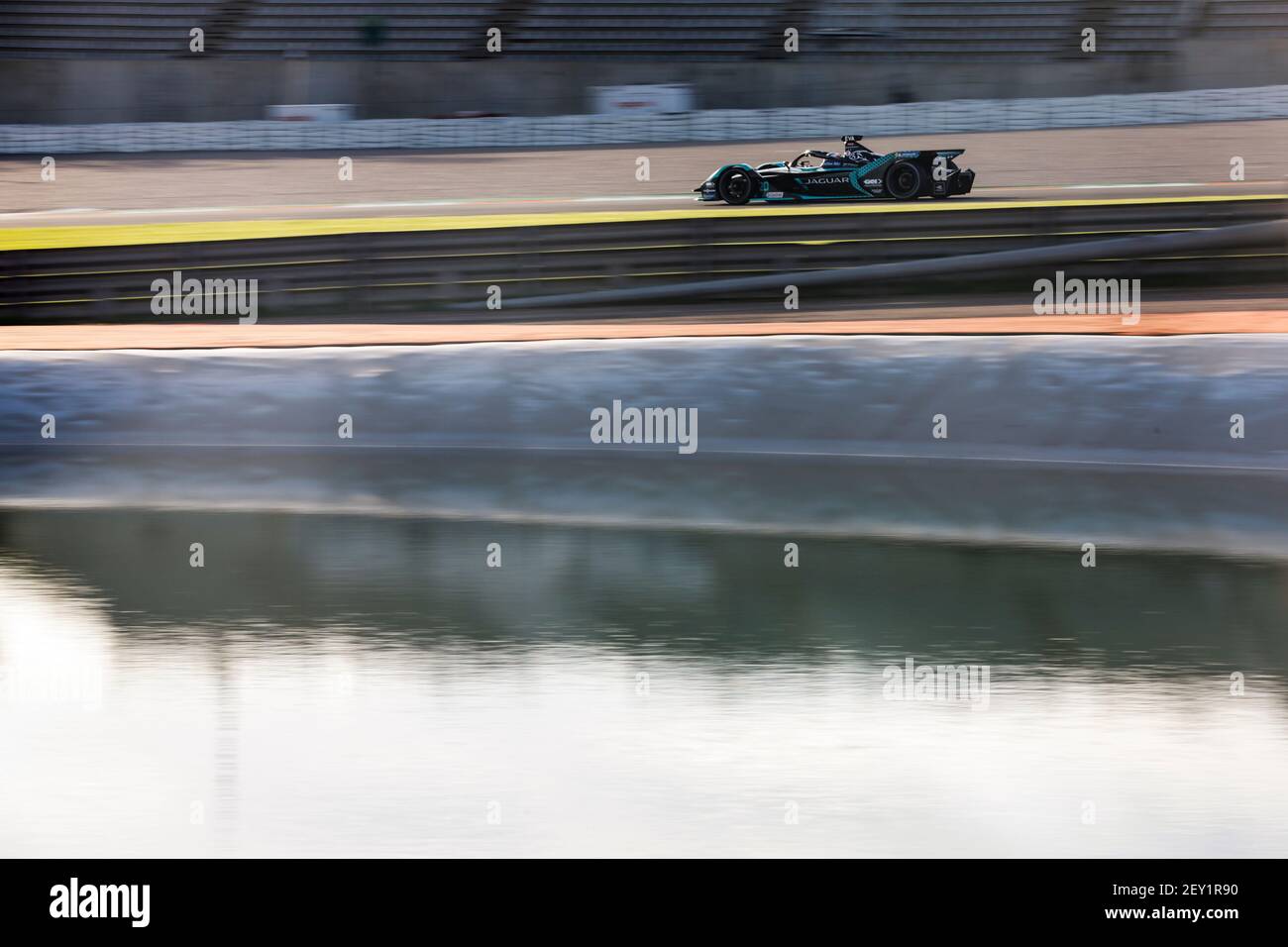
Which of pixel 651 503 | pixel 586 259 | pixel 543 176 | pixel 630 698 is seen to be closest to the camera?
pixel 630 698

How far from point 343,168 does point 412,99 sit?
6.15 metres

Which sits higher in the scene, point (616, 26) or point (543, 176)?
point (616, 26)

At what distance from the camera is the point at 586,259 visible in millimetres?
16219

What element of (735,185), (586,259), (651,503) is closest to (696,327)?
(586,259)

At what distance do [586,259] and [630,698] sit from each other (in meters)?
10.8

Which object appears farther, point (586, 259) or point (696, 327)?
point (586, 259)

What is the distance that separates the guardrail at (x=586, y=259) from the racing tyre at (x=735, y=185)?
2.56 metres

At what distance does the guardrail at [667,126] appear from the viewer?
86.0 ft

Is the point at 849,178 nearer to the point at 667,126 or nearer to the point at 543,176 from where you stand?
the point at 543,176

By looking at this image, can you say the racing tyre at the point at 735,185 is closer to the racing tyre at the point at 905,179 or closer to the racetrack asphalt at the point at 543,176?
the racetrack asphalt at the point at 543,176

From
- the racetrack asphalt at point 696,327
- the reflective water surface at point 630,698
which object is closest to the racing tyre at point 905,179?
the racetrack asphalt at point 696,327

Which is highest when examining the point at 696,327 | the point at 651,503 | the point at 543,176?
the point at 543,176

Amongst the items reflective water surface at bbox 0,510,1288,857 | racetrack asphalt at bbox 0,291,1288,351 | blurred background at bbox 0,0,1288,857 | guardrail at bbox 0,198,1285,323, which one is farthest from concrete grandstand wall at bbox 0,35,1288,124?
reflective water surface at bbox 0,510,1288,857

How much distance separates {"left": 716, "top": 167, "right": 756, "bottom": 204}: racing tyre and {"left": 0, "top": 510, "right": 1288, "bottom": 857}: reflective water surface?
10747 mm
